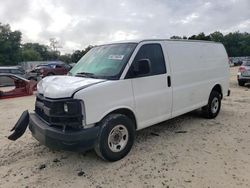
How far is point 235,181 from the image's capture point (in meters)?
3.56

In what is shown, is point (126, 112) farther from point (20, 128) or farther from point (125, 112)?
point (20, 128)

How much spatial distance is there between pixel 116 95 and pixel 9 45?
61612mm

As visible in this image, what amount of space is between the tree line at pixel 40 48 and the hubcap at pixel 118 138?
41293 millimetres

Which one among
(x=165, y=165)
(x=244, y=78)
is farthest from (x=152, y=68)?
(x=244, y=78)

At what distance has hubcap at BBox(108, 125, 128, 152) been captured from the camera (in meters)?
4.16

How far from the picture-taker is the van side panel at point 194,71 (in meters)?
5.32

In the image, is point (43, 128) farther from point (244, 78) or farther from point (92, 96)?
point (244, 78)

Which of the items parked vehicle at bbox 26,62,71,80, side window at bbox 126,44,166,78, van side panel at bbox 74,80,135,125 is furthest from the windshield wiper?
parked vehicle at bbox 26,62,71,80

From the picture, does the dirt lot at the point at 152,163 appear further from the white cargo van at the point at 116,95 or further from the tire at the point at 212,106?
the tire at the point at 212,106

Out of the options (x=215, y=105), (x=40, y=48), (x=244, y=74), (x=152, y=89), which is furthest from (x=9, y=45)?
(x=152, y=89)

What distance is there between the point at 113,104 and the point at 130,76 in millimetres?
604

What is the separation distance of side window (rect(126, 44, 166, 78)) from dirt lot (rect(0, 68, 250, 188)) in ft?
4.73

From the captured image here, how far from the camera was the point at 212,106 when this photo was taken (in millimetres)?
6750

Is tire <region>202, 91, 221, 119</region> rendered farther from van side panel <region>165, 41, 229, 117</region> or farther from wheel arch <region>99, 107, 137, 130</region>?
wheel arch <region>99, 107, 137, 130</region>
